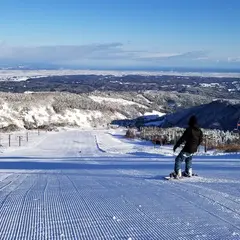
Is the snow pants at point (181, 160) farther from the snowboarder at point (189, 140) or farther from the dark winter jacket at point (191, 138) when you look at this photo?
the dark winter jacket at point (191, 138)

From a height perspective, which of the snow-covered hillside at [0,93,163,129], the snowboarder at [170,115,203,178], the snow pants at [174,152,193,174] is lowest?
the snow-covered hillside at [0,93,163,129]

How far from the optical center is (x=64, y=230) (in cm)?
580

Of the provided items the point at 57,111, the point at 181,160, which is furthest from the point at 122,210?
the point at 57,111

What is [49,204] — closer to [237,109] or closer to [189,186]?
[189,186]

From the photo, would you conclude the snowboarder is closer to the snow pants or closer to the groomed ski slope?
the snow pants

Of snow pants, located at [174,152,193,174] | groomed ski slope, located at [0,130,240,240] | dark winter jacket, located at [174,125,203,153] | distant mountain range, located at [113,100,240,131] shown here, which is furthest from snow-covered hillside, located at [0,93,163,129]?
groomed ski slope, located at [0,130,240,240]

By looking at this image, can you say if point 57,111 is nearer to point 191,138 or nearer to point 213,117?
point 213,117

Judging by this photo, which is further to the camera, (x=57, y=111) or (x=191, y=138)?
(x=57, y=111)

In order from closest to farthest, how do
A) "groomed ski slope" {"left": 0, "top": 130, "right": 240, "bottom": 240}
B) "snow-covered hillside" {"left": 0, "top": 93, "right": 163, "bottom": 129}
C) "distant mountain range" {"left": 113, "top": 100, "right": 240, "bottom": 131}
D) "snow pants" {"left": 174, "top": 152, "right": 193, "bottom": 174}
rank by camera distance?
"groomed ski slope" {"left": 0, "top": 130, "right": 240, "bottom": 240}, "snow pants" {"left": 174, "top": 152, "right": 193, "bottom": 174}, "distant mountain range" {"left": 113, "top": 100, "right": 240, "bottom": 131}, "snow-covered hillside" {"left": 0, "top": 93, "right": 163, "bottom": 129}

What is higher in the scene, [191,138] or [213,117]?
[191,138]

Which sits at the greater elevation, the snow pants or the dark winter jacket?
the dark winter jacket

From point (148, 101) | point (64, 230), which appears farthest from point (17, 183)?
point (148, 101)

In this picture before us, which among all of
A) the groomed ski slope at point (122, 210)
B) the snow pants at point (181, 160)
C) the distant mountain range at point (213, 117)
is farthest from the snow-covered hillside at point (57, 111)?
the groomed ski slope at point (122, 210)

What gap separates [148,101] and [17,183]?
128m
